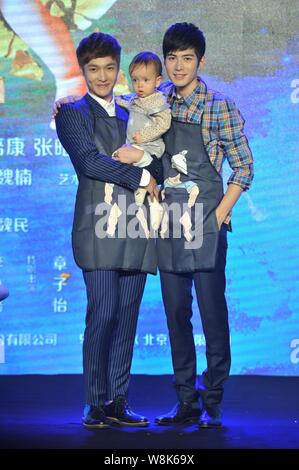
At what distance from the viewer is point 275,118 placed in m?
5.25

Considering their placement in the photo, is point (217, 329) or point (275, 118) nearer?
point (217, 329)

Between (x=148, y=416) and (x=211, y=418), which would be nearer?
(x=211, y=418)

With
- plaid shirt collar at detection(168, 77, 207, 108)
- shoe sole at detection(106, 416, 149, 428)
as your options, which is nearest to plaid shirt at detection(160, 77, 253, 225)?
plaid shirt collar at detection(168, 77, 207, 108)

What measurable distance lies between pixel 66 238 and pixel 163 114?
158 cm

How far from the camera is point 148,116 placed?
12.8 ft

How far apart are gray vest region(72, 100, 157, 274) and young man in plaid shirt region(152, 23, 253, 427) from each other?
0.39 feet

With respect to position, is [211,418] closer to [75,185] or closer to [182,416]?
[182,416]

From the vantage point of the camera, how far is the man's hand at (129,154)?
3.88m

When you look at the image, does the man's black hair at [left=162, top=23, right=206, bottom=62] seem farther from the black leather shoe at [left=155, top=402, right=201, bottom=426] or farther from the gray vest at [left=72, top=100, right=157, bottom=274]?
the black leather shoe at [left=155, top=402, right=201, bottom=426]

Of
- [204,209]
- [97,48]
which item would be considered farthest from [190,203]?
[97,48]

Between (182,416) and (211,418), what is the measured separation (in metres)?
0.12

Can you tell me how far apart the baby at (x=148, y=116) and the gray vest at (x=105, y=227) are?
65 mm

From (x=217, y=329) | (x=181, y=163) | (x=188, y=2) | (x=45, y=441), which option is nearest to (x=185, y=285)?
(x=217, y=329)
